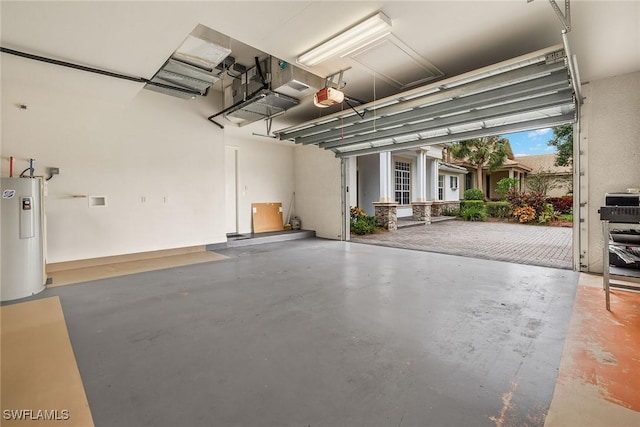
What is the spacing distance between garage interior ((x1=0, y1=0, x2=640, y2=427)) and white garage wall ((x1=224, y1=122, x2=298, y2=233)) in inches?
41.5

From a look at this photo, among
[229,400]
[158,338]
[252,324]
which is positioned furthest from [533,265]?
[158,338]

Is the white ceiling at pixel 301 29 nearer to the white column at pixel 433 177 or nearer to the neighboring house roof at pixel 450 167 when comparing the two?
the white column at pixel 433 177

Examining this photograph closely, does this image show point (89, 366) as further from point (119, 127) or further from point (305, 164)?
point (305, 164)

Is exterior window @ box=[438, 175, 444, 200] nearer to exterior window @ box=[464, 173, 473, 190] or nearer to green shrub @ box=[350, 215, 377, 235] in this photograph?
exterior window @ box=[464, 173, 473, 190]

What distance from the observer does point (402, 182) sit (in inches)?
522

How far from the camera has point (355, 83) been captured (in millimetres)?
4629

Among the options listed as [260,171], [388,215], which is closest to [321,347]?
[260,171]

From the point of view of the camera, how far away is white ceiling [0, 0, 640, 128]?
266 centimetres

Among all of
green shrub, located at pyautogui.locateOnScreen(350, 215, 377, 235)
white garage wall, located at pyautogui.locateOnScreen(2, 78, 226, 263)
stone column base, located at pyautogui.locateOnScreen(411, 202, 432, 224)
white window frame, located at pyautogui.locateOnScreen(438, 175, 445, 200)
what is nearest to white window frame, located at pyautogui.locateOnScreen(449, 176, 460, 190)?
white window frame, located at pyautogui.locateOnScreen(438, 175, 445, 200)

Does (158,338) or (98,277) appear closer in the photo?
(158,338)

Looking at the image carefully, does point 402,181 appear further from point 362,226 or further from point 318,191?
point 318,191

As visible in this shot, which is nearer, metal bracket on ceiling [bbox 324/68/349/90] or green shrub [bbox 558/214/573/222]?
metal bracket on ceiling [bbox 324/68/349/90]

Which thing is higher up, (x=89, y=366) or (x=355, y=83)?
(x=355, y=83)

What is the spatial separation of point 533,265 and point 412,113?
3297 millimetres
